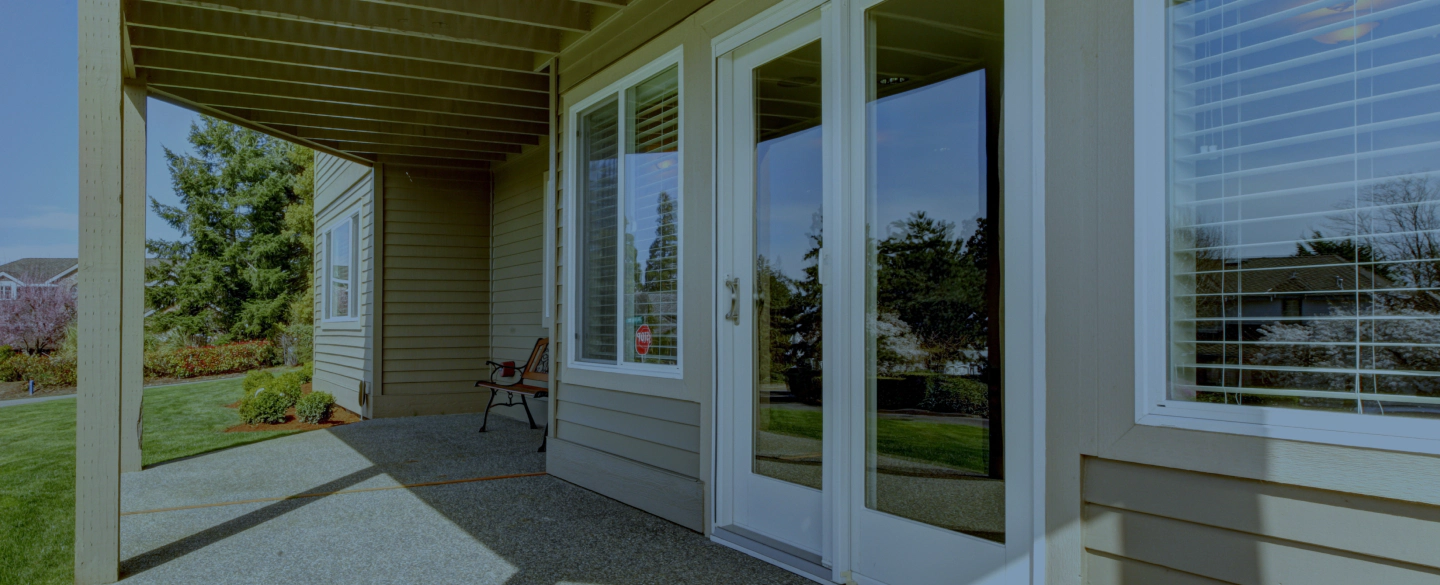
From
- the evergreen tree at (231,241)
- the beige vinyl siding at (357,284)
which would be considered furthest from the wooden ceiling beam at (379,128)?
the evergreen tree at (231,241)

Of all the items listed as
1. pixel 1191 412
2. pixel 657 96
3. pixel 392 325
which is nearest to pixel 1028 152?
pixel 1191 412

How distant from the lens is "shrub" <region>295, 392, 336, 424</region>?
26.7 ft

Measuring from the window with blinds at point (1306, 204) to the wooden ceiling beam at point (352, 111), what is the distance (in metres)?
5.56

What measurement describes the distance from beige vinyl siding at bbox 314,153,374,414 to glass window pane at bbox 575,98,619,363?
13.3ft

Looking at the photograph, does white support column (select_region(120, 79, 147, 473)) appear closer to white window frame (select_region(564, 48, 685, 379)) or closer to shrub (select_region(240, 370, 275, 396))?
white window frame (select_region(564, 48, 685, 379))

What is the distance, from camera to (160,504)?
4.42 meters

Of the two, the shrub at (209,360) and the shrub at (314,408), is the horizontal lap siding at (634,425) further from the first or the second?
the shrub at (209,360)

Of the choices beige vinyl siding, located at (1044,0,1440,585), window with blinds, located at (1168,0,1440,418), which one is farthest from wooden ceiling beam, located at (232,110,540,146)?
window with blinds, located at (1168,0,1440,418)

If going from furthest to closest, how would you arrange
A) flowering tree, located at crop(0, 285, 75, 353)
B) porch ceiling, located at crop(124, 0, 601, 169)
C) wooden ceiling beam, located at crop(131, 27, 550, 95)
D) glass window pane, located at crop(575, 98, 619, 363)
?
flowering tree, located at crop(0, 285, 75, 353) → wooden ceiling beam, located at crop(131, 27, 550, 95) → glass window pane, located at crop(575, 98, 619, 363) → porch ceiling, located at crop(124, 0, 601, 169)

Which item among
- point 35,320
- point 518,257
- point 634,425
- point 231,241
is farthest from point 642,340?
point 231,241

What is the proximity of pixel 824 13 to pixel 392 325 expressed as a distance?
21.1ft

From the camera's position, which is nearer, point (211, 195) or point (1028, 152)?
point (1028, 152)

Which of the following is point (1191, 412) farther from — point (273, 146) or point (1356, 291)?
point (273, 146)

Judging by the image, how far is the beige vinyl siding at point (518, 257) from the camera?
7.34 metres
